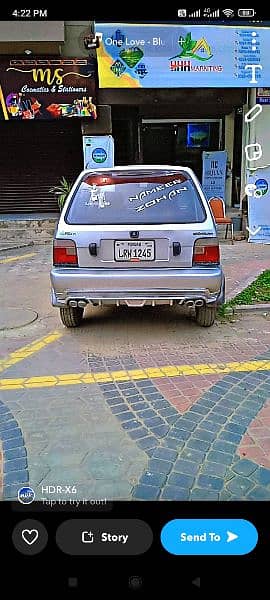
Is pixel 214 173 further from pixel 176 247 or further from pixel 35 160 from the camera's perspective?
pixel 176 247

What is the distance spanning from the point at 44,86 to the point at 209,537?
1016 cm

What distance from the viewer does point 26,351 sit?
456cm

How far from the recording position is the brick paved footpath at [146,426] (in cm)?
255

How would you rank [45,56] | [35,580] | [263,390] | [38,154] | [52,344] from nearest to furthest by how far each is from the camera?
[35,580], [263,390], [52,344], [45,56], [38,154]

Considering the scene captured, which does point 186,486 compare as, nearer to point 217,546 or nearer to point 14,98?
point 217,546

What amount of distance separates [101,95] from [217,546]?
34.2 feet

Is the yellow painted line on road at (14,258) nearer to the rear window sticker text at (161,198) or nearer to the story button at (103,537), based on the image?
the rear window sticker text at (161,198)

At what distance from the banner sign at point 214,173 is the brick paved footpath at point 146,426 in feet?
25.6

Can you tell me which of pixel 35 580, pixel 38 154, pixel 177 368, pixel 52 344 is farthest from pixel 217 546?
pixel 38 154

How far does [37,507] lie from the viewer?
1.09m
